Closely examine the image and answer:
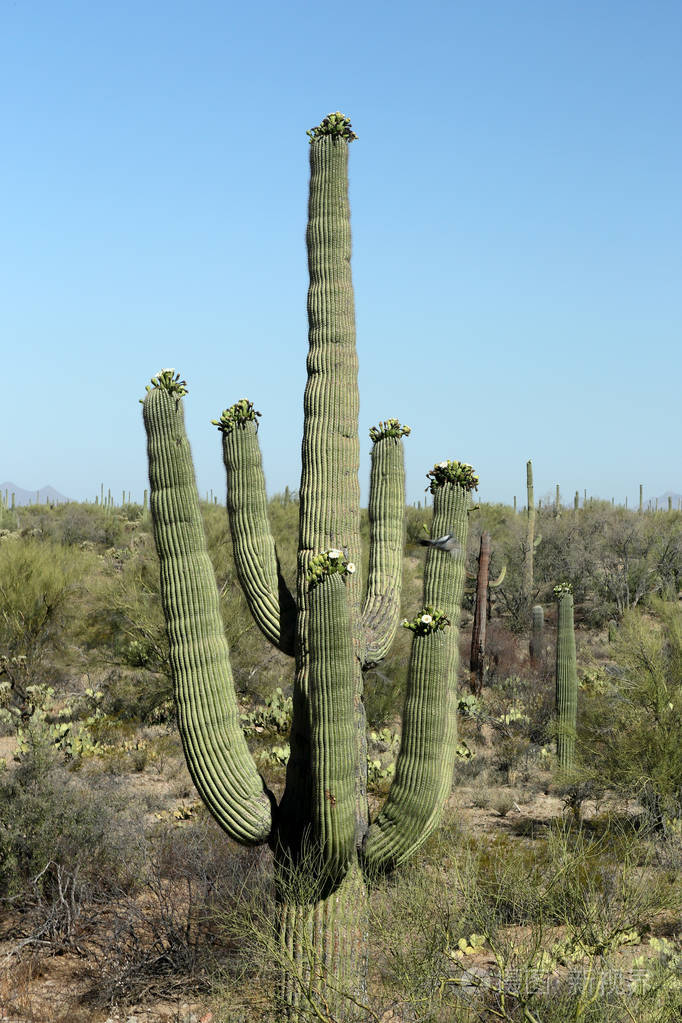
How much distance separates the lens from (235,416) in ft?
24.3

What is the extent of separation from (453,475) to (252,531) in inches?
67.0

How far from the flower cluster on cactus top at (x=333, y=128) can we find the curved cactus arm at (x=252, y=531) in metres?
2.17

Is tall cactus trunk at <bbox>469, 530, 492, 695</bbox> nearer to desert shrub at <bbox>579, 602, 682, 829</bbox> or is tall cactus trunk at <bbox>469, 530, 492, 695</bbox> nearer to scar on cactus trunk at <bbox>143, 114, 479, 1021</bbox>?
desert shrub at <bbox>579, 602, 682, 829</bbox>

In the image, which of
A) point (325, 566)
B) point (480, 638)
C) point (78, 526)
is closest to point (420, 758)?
point (325, 566)

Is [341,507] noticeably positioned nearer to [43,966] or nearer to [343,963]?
[343,963]

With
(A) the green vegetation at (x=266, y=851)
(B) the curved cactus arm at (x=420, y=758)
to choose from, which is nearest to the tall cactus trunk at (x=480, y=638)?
(A) the green vegetation at (x=266, y=851)

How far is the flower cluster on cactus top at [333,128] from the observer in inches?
294

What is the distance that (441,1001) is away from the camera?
5.24m

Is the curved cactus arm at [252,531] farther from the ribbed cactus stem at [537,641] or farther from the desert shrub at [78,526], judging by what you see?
the desert shrub at [78,526]

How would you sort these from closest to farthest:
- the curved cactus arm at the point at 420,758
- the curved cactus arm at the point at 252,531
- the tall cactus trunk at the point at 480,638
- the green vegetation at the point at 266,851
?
the green vegetation at the point at 266,851 → the curved cactus arm at the point at 420,758 → the curved cactus arm at the point at 252,531 → the tall cactus trunk at the point at 480,638

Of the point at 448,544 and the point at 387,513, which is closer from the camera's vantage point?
the point at 448,544

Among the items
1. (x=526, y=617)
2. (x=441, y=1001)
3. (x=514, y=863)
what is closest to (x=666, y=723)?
(x=514, y=863)

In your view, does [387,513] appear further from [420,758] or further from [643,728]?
[643,728]

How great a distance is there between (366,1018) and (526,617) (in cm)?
2089
